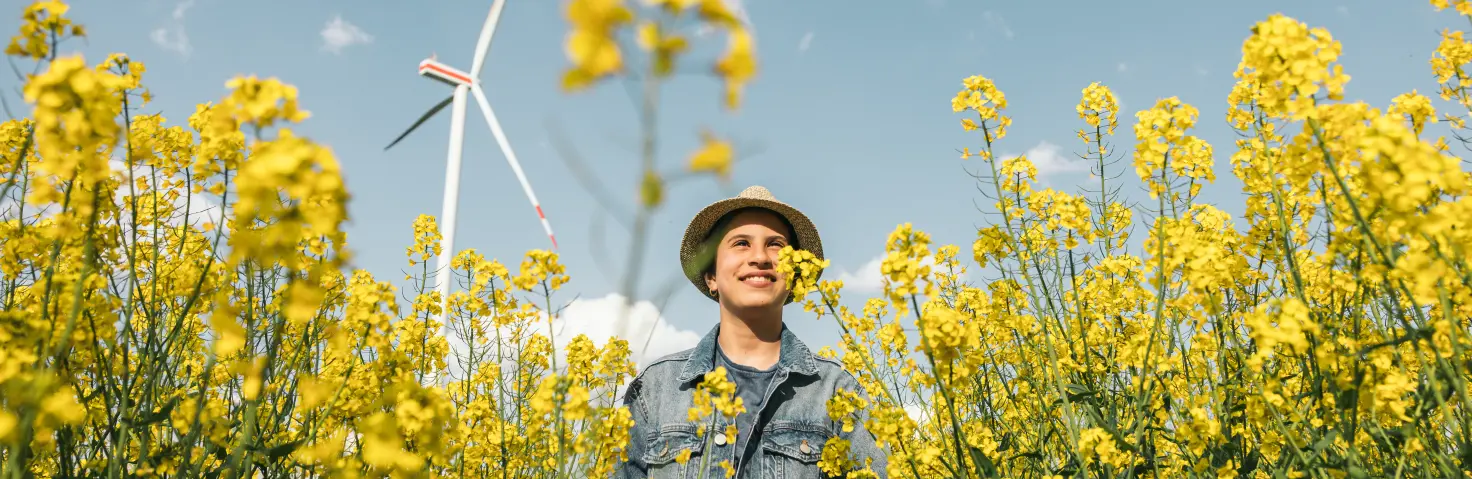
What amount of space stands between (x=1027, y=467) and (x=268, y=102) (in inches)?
124

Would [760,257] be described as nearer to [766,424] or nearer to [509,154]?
[766,424]

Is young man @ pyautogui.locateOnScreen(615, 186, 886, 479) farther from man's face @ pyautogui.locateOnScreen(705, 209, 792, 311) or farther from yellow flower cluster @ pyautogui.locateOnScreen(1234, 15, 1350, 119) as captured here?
yellow flower cluster @ pyautogui.locateOnScreen(1234, 15, 1350, 119)

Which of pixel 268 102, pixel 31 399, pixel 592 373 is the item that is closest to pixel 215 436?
pixel 31 399

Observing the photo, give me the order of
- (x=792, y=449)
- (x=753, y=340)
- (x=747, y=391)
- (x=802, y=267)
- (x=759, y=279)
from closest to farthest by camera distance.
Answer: (x=802, y=267) → (x=792, y=449) → (x=759, y=279) → (x=747, y=391) → (x=753, y=340)

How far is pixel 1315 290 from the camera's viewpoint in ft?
10.7

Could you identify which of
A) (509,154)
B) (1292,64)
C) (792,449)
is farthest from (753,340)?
(509,154)

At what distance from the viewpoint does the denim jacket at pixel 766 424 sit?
3.71 meters

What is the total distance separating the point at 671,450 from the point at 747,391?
446mm

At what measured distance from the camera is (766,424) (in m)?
3.86

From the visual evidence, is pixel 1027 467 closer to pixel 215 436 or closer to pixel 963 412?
pixel 963 412

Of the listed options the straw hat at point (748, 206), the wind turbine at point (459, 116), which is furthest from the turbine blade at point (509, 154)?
the straw hat at point (748, 206)

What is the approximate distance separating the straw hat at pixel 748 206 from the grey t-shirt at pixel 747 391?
0.46m

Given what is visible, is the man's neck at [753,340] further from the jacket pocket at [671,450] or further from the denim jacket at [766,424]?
the jacket pocket at [671,450]

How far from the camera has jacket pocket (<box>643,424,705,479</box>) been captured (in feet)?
12.3
